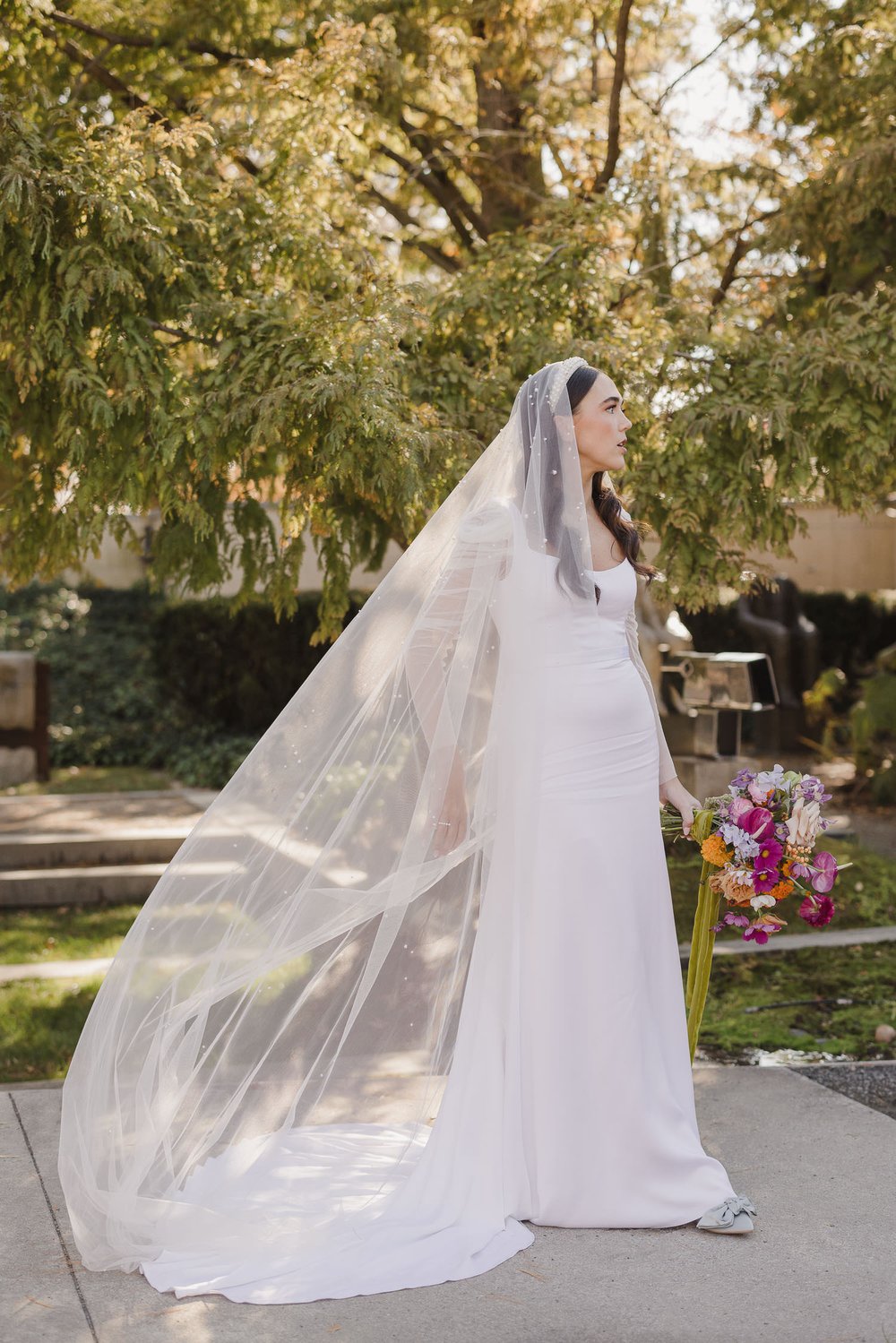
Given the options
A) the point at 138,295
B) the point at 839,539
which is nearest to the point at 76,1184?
the point at 138,295

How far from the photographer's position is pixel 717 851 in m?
3.79

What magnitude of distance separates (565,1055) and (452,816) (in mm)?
716

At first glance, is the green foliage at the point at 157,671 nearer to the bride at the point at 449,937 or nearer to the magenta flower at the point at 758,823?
the bride at the point at 449,937

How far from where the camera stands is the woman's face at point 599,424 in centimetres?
374

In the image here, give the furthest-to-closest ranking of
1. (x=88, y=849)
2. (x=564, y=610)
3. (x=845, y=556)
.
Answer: (x=845, y=556) → (x=88, y=849) → (x=564, y=610)

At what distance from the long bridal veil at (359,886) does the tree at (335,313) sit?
51.1 inches

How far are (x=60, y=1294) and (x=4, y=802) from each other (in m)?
8.10

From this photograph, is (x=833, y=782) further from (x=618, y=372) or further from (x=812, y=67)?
(x=618, y=372)

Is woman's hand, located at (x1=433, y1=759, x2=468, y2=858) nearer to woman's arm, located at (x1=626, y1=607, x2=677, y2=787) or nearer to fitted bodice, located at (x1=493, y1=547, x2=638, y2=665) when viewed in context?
fitted bodice, located at (x1=493, y1=547, x2=638, y2=665)

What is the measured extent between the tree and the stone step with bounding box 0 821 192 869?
8.60ft

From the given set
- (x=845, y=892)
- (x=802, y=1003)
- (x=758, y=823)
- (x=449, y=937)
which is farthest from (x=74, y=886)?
(x=758, y=823)

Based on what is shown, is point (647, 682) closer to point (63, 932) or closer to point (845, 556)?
point (63, 932)

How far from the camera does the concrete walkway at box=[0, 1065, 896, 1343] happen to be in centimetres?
298

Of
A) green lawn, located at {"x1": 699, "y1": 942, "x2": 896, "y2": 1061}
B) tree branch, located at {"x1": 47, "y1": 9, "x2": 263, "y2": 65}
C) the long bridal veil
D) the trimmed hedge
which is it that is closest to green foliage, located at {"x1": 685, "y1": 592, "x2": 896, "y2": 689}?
the trimmed hedge
